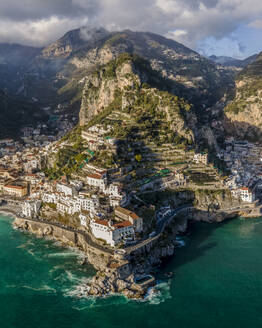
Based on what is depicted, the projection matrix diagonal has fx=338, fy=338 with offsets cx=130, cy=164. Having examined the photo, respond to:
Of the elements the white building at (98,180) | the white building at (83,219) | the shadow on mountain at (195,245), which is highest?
the white building at (98,180)

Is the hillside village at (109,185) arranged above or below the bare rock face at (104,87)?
below

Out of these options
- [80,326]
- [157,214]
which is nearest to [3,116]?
[157,214]

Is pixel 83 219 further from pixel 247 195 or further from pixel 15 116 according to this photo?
pixel 15 116

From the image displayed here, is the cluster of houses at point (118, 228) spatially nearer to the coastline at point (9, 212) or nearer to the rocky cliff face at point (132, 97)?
the coastline at point (9, 212)

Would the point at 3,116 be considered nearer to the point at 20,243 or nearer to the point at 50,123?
the point at 50,123

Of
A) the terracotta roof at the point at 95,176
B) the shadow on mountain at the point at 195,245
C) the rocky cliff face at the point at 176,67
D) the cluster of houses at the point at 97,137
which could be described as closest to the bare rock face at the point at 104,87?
the cluster of houses at the point at 97,137

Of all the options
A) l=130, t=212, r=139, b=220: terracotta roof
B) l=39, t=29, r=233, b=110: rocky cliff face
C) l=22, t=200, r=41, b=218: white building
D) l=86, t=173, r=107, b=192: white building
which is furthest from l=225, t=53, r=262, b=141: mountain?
l=22, t=200, r=41, b=218: white building

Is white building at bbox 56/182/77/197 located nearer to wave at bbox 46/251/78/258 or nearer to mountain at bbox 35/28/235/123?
wave at bbox 46/251/78/258

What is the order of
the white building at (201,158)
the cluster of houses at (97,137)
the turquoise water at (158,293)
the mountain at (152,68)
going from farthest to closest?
the mountain at (152,68) < the white building at (201,158) < the cluster of houses at (97,137) < the turquoise water at (158,293)

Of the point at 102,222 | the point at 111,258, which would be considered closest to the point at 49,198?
the point at 102,222
